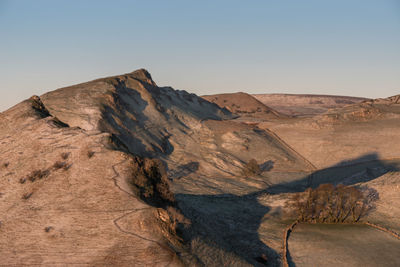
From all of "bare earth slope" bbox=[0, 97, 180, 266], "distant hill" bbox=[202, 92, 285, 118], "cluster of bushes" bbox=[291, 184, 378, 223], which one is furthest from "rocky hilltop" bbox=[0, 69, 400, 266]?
"distant hill" bbox=[202, 92, 285, 118]

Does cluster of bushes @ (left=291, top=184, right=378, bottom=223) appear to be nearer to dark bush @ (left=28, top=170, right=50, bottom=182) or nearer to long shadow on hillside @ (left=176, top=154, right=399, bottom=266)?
long shadow on hillside @ (left=176, top=154, right=399, bottom=266)

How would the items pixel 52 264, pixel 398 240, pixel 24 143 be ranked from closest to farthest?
pixel 52 264 < pixel 398 240 < pixel 24 143

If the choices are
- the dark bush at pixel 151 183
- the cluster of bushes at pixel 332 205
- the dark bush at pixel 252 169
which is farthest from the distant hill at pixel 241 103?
the dark bush at pixel 151 183

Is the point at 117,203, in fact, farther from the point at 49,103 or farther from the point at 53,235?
the point at 49,103

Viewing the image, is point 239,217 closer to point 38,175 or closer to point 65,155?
point 65,155

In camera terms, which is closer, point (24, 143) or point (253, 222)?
point (24, 143)

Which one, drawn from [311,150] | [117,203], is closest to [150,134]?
[311,150]
